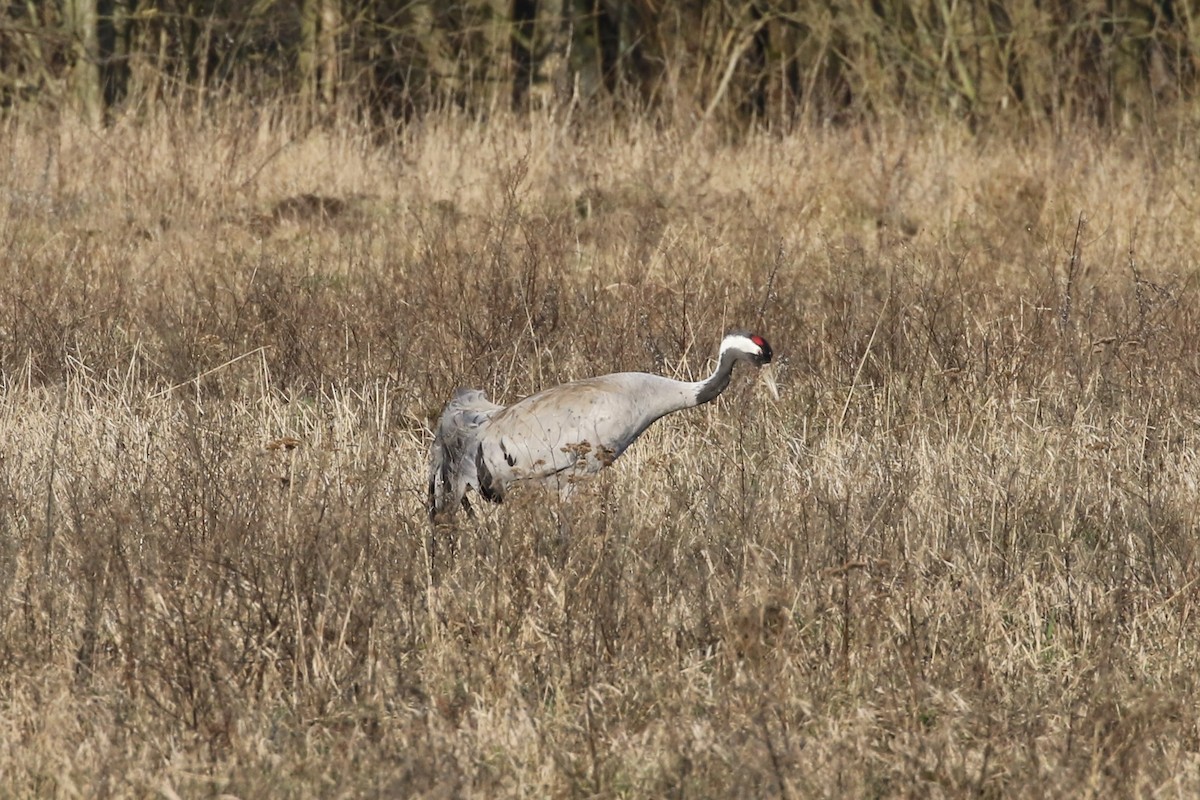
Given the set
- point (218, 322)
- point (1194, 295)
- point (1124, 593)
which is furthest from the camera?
point (1194, 295)

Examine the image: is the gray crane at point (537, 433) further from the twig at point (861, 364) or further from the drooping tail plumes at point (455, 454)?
the twig at point (861, 364)

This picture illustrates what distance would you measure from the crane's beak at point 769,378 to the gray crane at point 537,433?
95cm

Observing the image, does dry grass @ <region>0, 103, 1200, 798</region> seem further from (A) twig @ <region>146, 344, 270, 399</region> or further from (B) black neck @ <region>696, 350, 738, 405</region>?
(B) black neck @ <region>696, 350, 738, 405</region>

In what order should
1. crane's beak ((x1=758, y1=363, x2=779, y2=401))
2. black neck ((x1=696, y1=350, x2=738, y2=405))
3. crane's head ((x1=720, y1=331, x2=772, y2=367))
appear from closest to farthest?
black neck ((x1=696, y1=350, x2=738, y2=405))
crane's head ((x1=720, y1=331, x2=772, y2=367))
crane's beak ((x1=758, y1=363, x2=779, y2=401))

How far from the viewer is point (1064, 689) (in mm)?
3562

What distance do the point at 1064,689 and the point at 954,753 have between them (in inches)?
18.9

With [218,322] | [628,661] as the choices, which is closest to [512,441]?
[628,661]

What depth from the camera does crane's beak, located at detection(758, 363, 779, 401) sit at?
621 centimetres

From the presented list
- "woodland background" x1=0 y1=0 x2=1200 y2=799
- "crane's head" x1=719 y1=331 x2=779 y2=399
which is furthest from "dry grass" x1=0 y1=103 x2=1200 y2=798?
"crane's head" x1=719 y1=331 x2=779 y2=399

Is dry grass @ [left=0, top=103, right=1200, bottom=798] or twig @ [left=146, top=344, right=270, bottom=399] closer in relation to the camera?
dry grass @ [left=0, top=103, right=1200, bottom=798]

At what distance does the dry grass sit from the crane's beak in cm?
6


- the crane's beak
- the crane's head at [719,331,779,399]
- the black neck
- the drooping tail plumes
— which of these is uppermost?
the crane's head at [719,331,779,399]

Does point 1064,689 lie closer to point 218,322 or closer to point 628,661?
point 628,661

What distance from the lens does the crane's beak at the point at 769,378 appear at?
6.21 m
